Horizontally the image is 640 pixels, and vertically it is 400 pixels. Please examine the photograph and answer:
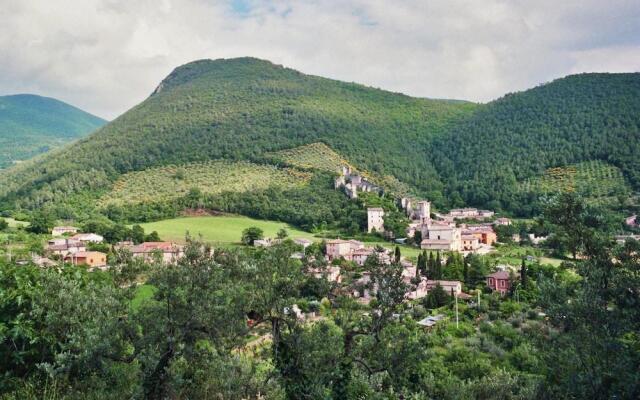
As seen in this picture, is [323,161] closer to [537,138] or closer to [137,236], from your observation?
[537,138]

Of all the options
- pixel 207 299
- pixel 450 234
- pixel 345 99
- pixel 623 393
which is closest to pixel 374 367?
pixel 207 299

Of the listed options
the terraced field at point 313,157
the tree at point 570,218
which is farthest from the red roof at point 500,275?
the terraced field at point 313,157

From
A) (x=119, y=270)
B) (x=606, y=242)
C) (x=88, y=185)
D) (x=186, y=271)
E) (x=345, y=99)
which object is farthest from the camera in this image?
(x=345, y=99)

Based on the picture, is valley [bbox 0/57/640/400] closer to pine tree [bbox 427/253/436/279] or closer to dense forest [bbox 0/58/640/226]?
pine tree [bbox 427/253/436/279]

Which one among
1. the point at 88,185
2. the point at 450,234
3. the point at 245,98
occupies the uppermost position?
the point at 245,98

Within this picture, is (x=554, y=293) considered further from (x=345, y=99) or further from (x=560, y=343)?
(x=345, y=99)

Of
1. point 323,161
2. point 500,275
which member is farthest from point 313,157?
point 500,275
